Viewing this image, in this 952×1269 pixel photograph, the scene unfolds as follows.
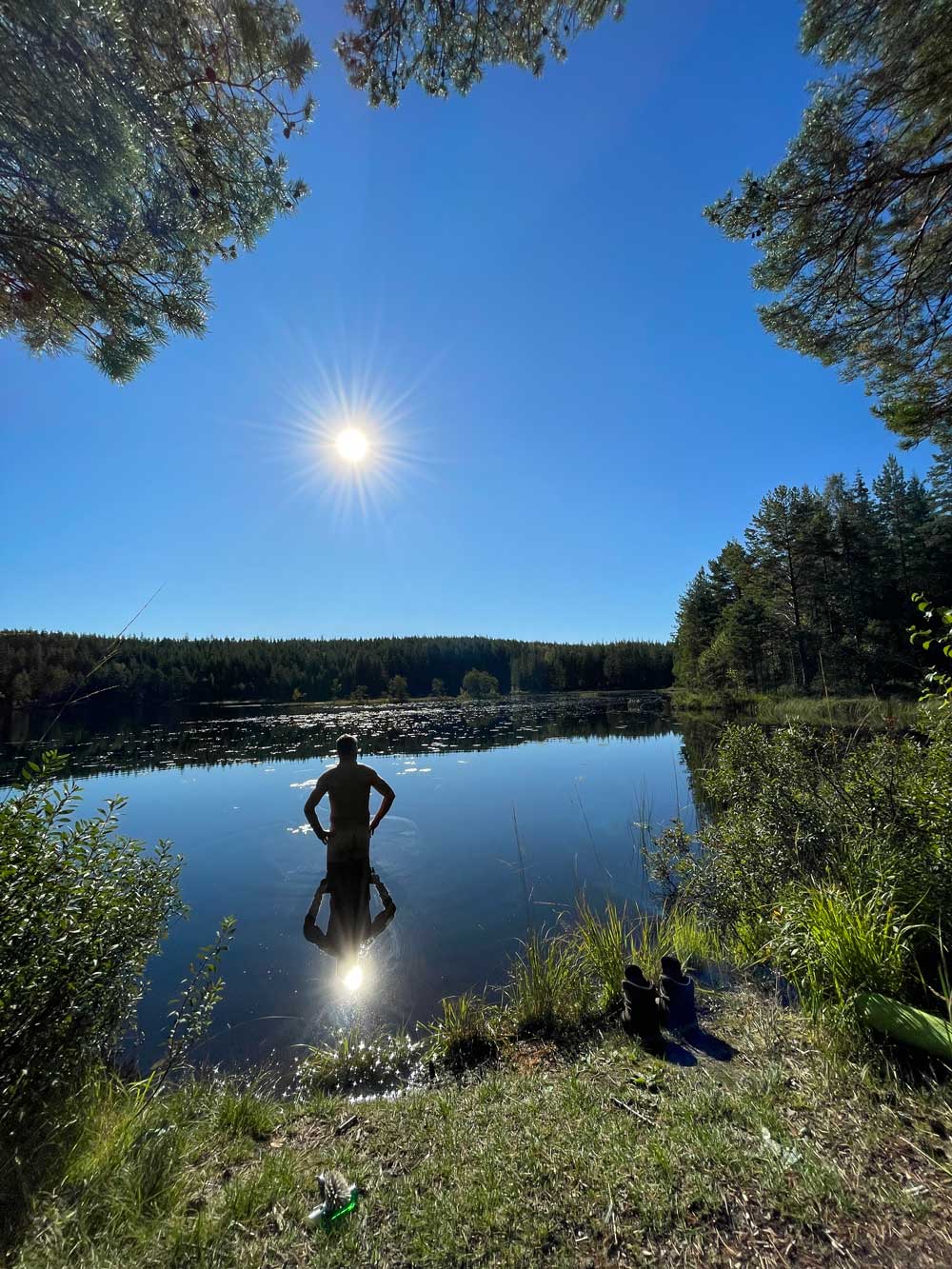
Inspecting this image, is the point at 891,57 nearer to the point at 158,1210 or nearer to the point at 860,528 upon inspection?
the point at 158,1210

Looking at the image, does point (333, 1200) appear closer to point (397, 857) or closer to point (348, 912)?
point (348, 912)

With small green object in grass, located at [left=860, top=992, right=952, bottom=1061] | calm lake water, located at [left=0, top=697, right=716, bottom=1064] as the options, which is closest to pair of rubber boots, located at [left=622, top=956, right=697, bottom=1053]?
small green object in grass, located at [left=860, top=992, right=952, bottom=1061]

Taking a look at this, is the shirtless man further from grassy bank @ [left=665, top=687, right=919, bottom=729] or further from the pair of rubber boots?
grassy bank @ [left=665, top=687, right=919, bottom=729]

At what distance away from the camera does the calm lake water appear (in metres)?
5.52

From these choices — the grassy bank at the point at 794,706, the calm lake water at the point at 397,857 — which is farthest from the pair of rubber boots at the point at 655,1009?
the grassy bank at the point at 794,706

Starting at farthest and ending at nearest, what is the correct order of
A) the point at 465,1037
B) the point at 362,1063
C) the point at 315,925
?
1. the point at 315,925
2. the point at 465,1037
3. the point at 362,1063

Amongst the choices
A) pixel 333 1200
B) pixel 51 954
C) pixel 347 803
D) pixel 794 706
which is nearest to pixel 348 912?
pixel 347 803

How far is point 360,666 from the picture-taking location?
3752 inches

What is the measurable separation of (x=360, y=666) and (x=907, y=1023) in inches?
3787

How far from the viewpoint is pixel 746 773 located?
6.13m

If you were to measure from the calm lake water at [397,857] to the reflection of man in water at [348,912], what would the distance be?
18 centimetres

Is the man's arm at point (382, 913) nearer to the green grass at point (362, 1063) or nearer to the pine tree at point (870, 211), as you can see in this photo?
the green grass at point (362, 1063)

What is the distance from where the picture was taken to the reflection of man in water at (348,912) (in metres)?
6.72

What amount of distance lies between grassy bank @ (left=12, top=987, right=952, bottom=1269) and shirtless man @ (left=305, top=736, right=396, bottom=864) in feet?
13.9
